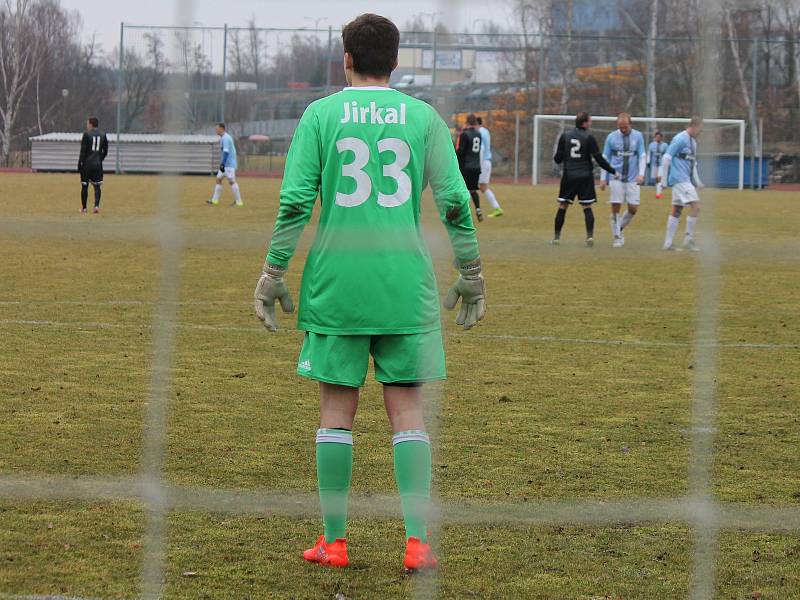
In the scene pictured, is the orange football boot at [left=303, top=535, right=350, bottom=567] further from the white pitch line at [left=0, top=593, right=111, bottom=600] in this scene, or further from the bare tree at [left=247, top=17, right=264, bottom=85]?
the bare tree at [left=247, top=17, right=264, bottom=85]

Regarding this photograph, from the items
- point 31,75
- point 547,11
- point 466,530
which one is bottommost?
point 466,530

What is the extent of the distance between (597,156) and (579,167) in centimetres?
67

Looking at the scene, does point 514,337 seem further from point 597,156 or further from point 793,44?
point 597,156

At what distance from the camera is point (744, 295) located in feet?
36.1

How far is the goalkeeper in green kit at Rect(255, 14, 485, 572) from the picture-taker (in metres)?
3.44

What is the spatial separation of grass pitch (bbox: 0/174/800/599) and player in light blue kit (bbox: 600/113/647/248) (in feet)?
11.2

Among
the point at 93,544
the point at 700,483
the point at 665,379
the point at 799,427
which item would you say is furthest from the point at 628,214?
the point at 93,544

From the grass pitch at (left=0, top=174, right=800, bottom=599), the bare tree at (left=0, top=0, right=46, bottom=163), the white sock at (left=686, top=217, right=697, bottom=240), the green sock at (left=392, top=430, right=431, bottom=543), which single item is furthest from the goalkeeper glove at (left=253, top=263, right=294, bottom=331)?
the white sock at (left=686, top=217, right=697, bottom=240)

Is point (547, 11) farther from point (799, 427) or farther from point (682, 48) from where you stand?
point (799, 427)

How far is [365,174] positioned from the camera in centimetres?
344

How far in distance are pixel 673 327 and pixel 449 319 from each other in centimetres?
Answer: 166

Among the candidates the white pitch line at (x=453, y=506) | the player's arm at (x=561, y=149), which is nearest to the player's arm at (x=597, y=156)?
the player's arm at (x=561, y=149)

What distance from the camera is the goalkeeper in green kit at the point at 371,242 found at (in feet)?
11.3

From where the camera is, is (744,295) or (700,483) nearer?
(700,483)
